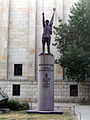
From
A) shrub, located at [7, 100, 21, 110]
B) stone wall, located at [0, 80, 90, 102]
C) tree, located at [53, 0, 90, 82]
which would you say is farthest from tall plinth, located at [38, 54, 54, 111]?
stone wall, located at [0, 80, 90, 102]

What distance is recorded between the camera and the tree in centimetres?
2376

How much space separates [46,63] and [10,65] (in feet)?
47.0

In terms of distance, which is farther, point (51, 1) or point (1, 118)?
point (51, 1)

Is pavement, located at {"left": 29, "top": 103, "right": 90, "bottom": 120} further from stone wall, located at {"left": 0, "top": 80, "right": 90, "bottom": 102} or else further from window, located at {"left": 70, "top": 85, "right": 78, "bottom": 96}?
window, located at {"left": 70, "top": 85, "right": 78, "bottom": 96}

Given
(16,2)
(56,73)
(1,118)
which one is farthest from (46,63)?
(16,2)

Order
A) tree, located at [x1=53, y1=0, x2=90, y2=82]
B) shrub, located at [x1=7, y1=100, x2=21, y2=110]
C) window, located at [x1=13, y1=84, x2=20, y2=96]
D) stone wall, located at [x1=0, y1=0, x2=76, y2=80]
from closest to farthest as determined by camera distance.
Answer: shrub, located at [x1=7, y1=100, x2=21, y2=110], tree, located at [x1=53, y1=0, x2=90, y2=82], window, located at [x1=13, y1=84, x2=20, y2=96], stone wall, located at [x1=0, y1=0, x2=76, y2=80]

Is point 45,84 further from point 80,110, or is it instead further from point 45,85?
point 80,110

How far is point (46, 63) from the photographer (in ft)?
56.8

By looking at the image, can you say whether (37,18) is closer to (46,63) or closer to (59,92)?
(59,92)

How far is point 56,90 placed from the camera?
2947 cm

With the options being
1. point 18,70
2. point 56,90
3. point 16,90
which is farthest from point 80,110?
point 18,70

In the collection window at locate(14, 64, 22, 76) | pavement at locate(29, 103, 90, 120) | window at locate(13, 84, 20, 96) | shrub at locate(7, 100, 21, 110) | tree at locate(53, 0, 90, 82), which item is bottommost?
pavement at locate(29, 103, 90, 120)

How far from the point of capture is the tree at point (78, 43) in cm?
2376

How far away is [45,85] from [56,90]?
12587 millimetres
